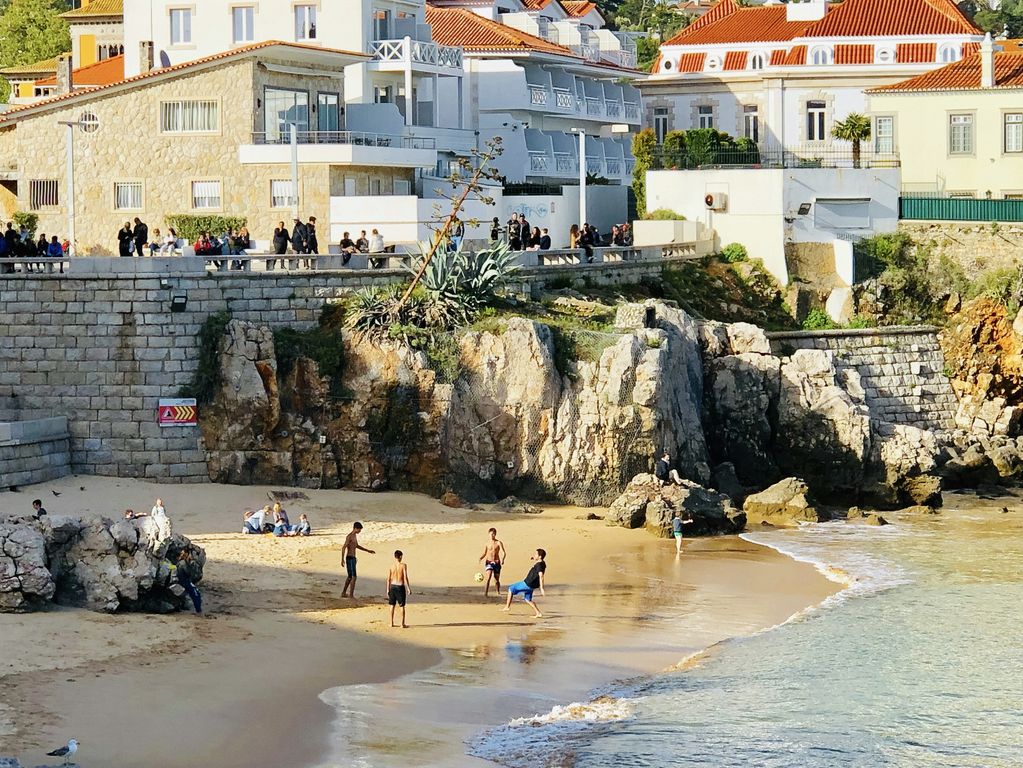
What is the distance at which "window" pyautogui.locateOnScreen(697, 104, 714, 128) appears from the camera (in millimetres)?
59844

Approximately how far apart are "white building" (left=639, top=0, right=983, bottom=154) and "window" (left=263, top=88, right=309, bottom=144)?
17.1m

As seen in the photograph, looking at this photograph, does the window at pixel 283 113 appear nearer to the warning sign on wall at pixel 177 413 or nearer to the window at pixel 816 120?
the warning sign on wall at pixel 177 413

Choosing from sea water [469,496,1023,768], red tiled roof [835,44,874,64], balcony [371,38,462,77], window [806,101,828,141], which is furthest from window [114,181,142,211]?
red tiled roof [835,44,874,64]

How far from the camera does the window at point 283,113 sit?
138ft

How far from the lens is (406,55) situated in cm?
4762

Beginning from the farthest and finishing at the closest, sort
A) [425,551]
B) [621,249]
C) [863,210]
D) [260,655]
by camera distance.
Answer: [863,210], [621,249], [425,551], [260,655]

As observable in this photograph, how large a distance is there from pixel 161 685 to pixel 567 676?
5145mm

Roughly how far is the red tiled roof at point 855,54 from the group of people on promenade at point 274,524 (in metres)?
32.7

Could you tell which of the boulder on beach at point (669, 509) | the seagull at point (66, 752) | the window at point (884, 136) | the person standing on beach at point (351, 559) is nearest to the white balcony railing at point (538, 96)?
the window at point (884, 136)

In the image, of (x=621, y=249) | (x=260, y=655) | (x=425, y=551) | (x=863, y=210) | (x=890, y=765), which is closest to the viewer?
(x=890, y=765)

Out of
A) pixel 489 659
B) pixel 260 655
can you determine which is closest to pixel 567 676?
pixel 489 659

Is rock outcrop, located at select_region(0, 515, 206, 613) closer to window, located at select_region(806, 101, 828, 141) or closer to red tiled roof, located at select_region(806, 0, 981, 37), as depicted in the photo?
window, located at select_region(806, 101, 828, 141)

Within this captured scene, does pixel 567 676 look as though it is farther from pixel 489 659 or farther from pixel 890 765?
pixel 890 765

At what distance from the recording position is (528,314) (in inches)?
1389
